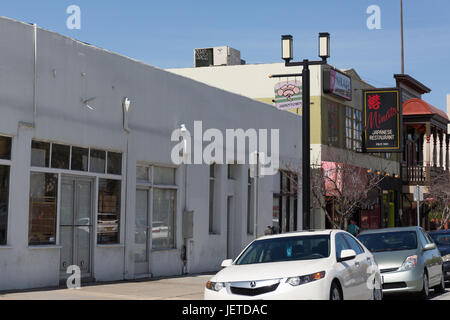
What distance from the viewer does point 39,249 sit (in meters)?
16.7

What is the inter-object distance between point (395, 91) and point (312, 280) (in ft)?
89.6

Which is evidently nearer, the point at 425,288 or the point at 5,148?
the point at 5,148

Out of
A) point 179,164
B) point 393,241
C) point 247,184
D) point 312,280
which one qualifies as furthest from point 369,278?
point 247,184

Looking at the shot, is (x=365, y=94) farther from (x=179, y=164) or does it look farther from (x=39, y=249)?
(x=39, y=249)

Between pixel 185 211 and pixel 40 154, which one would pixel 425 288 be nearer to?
pixel 185 211

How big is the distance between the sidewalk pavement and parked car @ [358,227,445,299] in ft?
12.7

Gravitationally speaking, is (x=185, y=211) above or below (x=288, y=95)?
below

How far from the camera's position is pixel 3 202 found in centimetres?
1605

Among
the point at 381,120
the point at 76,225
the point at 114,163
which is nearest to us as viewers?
the point at 76,225

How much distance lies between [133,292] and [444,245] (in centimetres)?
980

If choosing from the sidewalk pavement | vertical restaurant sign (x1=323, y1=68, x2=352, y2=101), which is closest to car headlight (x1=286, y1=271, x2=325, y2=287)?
the sidewalk pavement

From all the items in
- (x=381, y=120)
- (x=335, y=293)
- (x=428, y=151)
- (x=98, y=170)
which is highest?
(x=381, y=120)

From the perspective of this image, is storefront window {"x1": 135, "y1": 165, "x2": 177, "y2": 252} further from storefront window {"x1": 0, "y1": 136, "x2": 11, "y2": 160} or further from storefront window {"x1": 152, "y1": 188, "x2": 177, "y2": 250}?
storefront window {"x1": 0, "y1": 136, "x2": 11, "y2": 160}

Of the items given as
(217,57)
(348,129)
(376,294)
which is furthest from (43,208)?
(217,57)
